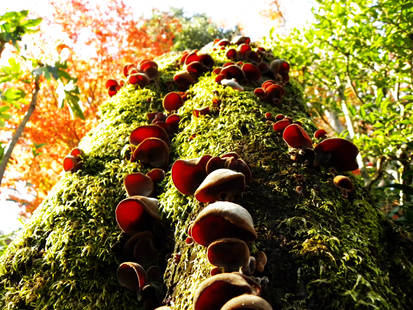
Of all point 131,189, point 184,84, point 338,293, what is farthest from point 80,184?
point 338,293

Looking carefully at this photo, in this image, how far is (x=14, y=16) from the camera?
3812 millimetres

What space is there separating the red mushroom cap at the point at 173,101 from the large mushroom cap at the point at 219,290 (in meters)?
1.96

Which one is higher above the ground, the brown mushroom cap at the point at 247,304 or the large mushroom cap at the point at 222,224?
the large mushroom cap at the point at 222,224

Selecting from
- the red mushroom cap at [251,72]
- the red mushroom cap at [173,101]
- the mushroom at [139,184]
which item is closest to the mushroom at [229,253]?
the mushroom at [139,184]

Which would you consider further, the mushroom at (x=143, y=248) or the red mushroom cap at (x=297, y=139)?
the red mushroom cap at (x=297, y=139)

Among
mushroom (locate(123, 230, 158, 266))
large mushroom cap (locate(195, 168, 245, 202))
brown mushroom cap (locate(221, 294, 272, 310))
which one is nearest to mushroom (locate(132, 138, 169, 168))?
mushroom (locate(123, 230, 158, 266))

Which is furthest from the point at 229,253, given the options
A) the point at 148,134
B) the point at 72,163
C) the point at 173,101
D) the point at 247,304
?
the point at 173,101

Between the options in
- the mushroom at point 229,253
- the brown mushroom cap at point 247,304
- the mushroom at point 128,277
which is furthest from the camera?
the mushroom at point 128,277

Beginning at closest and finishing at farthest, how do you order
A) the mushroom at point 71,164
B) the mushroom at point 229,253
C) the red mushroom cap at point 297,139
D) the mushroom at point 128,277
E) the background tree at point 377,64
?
the mushroom at point 229,253
the mushroom at point 128,277
the red mushroom cap at point 297,139
the mushroom at point 71,164
the background tree at point 377,64

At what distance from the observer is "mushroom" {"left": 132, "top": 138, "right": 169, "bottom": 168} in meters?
2.28

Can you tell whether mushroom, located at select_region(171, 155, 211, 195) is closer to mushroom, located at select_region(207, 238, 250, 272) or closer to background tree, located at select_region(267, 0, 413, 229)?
mushroom, located at select_region(207, 238, 250, 272)

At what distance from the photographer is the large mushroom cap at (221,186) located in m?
1.53

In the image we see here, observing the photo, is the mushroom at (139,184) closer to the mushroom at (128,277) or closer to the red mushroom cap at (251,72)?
the mushroom at (128,277)

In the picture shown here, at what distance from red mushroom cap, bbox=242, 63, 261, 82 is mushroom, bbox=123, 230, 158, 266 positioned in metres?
1.85
